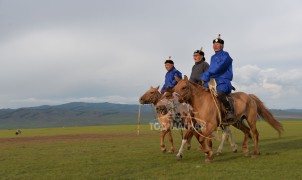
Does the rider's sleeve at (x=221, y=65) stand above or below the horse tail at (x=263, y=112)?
above

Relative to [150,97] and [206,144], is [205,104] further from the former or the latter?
[150,97]

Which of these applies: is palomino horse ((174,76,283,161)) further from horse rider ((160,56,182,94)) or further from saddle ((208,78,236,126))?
horse rider ((160,56,182,94))

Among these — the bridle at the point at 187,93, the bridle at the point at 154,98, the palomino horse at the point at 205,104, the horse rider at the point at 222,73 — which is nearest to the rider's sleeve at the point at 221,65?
the horse rider at the point at 222,73

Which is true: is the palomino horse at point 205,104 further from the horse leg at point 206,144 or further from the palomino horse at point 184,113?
the palomino horse at point 184,113

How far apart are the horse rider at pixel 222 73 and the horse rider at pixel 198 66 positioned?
1262mm

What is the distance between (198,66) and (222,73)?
167 cm

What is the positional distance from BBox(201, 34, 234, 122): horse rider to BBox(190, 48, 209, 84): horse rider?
1.26 m

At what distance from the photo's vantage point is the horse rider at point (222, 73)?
1131cm

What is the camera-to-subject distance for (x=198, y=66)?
43.2 feet

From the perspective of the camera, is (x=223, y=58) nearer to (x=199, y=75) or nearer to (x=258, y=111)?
(x=199, y=75)

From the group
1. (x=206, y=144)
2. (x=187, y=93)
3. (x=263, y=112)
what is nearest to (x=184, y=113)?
(x=187, y=93)

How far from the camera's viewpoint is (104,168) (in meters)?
10.2

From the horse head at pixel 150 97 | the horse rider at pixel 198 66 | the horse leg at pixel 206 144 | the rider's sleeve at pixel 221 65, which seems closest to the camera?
the horse leg at pixel 206 144

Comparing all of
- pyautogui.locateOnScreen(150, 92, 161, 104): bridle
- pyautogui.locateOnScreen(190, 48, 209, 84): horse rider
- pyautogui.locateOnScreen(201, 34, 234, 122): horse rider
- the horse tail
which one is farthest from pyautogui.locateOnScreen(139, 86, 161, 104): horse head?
the horse tail
